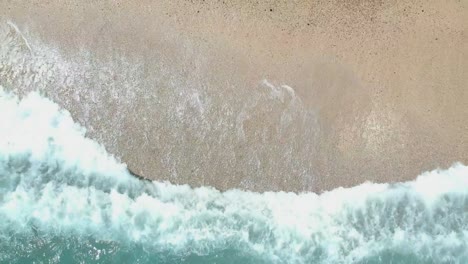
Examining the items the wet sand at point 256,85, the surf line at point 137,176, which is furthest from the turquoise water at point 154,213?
the wet sand at point 256,85

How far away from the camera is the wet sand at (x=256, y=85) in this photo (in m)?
11.4

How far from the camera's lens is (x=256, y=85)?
11.5 metres

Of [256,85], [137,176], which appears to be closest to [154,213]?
[137,176]

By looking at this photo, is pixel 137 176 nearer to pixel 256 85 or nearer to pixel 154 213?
pixel 154 213

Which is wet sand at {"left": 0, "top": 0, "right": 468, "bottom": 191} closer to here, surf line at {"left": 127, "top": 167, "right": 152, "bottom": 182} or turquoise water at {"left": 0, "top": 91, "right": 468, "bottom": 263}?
surf line at {"left": 127, "top": 167, "right": 152, "bottom": 182}

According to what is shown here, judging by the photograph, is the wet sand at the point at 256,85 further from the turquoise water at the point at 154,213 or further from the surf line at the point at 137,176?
the turquoise water at the point at 154,213

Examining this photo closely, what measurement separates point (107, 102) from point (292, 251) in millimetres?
3720

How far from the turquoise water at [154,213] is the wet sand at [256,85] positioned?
10.9 inches

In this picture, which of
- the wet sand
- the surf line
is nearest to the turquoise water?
the surf line

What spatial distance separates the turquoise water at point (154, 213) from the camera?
11.5 m

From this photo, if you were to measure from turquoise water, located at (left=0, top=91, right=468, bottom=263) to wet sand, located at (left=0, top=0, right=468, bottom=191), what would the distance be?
28 centimetres

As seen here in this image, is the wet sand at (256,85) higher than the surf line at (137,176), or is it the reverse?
the wet sand at (256,85)

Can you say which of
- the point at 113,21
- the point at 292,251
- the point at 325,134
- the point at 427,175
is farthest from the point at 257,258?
the point at 113,21

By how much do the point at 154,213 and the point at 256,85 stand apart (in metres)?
2.56
